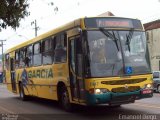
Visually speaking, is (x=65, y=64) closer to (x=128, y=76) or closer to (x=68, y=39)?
(x=68, y=39)

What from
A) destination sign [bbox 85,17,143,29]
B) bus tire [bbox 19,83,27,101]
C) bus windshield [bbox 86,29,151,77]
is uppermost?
destination sign [bbox 85,17,143,29]

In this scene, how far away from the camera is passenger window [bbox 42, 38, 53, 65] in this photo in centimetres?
1617

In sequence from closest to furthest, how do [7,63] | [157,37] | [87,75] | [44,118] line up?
[87,75]
[44,118]
[7,63]
[157,37]

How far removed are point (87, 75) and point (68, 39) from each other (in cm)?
214

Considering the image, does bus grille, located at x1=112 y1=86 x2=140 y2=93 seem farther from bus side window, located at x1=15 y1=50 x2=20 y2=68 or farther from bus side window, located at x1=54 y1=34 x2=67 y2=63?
bus side window, located at x1=15 y1=50 x2=20 y2=68

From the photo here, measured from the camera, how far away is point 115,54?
1272cm

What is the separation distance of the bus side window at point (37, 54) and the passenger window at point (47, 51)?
63 cm

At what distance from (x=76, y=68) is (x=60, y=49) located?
6.43ft

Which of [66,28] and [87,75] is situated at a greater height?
[66,28]

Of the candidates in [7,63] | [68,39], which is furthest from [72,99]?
[7,63]

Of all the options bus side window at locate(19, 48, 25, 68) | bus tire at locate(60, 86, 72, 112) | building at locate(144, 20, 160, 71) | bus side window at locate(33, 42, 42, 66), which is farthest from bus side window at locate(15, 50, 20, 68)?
building at locate(144, 20, 160, 71)

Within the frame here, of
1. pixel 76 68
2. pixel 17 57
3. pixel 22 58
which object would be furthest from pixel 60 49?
pixel 17 57

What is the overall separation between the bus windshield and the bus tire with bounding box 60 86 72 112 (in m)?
2.46

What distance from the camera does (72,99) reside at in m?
13.7
